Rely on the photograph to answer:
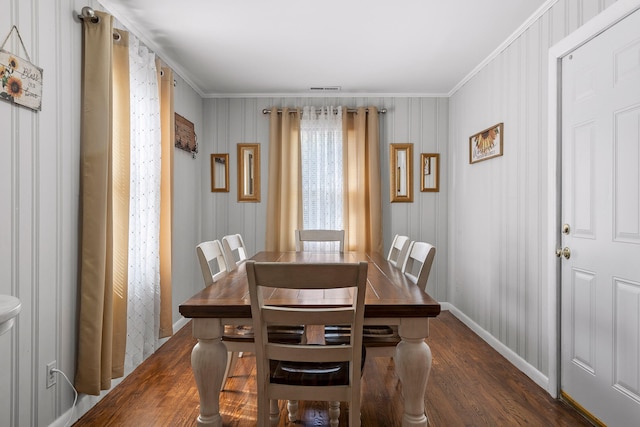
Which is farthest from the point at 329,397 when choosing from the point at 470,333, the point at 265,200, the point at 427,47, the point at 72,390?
the point at 265,200

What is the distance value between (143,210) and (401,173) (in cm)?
272

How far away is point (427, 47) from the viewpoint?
3.10m

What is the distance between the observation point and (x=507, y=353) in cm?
296

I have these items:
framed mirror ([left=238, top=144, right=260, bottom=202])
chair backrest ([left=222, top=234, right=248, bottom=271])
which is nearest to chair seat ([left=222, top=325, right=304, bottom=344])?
chair backrest ([left=222, top=234, right=248, bottom=271])

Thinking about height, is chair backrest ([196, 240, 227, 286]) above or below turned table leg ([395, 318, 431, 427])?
above

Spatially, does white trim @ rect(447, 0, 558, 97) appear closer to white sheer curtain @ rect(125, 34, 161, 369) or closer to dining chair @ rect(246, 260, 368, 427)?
dining chair @ rect(246, 260, 368, 427)

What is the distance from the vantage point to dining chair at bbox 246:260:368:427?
137cm

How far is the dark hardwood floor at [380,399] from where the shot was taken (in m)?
2.07

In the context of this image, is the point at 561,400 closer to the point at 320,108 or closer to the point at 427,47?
the point at 427,47

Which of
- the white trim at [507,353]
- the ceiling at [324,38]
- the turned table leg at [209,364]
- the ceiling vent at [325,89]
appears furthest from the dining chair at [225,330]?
the ceiling vent at [325,89]

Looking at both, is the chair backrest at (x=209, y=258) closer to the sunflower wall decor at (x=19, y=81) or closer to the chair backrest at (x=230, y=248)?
the chair backrest at (x=230, y=248)

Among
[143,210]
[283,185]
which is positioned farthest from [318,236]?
[143,210]

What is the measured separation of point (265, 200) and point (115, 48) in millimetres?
2244

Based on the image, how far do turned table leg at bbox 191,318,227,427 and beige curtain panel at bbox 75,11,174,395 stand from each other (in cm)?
88
